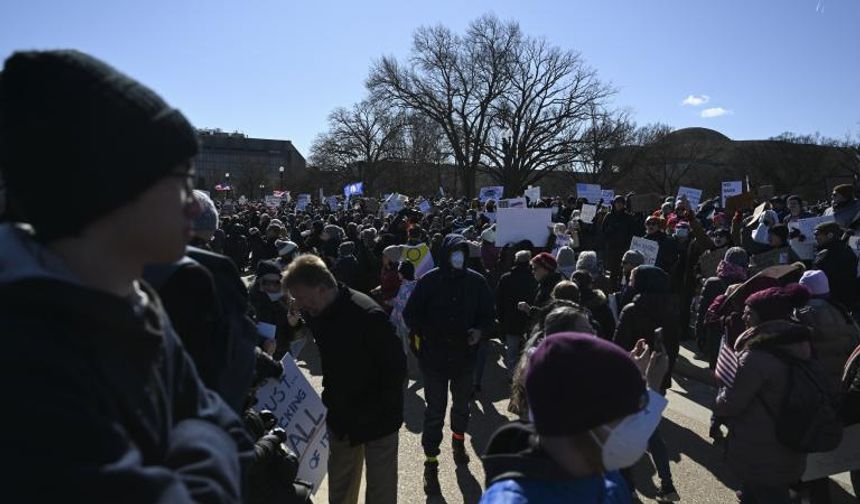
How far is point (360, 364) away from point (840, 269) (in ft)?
21.6

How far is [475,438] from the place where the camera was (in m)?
5.86

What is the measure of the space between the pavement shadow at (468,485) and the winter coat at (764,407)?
200 centimetres

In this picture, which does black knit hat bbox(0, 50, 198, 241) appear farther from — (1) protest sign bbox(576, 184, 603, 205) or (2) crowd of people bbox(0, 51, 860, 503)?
(1) protest sign bbox(576, 184, 603, 205)

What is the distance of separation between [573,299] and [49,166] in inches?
175

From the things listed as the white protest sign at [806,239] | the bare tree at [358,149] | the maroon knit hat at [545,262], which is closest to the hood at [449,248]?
the maroon knit hat at [545,262]

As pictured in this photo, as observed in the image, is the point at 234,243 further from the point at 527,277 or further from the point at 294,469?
the point at 294,469

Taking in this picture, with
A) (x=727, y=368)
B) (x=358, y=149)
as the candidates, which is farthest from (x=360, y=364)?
(x=358, y=149)

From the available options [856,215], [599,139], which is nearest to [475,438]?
[856,215]

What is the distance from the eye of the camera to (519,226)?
10.4 meters

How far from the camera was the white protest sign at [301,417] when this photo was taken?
3.78 m

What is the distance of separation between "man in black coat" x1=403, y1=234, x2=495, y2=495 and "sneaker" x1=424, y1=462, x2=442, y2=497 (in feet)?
0.77

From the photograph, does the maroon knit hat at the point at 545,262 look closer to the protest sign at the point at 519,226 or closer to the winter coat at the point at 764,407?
the winter coat at the point at 764,407

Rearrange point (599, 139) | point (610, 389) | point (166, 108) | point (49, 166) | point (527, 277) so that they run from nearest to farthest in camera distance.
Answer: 1. point (49, 166)
2. point (166, 108)
3. point (610, 389)
4. point (527, 277)
5. point (599, 139)

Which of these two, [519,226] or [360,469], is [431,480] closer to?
[360,469]
